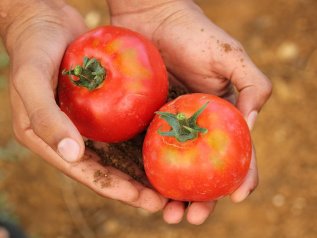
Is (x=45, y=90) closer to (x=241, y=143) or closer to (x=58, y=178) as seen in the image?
(x=241, y=143)

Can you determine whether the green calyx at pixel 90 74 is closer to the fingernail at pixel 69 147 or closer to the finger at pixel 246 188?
the fingernail at pixel 69 147

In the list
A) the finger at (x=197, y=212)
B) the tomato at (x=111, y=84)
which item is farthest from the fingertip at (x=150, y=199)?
the tomato at (x=111, y=84)


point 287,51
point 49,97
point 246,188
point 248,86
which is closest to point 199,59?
point 248,86

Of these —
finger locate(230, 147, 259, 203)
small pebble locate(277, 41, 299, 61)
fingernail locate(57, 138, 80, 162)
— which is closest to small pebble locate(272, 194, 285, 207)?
small pebble locate(277, 41, 299, 61)

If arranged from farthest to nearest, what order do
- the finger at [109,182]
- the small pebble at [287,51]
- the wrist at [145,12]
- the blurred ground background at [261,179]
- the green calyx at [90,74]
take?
1. the small pebble at [287,51]
2. the blurred ground background at [261,179]
3. the wrist at [145,12]
4. the finger at [109,182]
5. the green calyx at [90,74]

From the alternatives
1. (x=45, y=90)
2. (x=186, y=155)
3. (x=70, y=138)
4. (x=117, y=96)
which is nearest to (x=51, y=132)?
(x=70, y=138)

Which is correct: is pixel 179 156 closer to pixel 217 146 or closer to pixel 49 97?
pixel 217 146

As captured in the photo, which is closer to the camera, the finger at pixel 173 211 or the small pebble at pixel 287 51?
the finger at pixel 173 211
